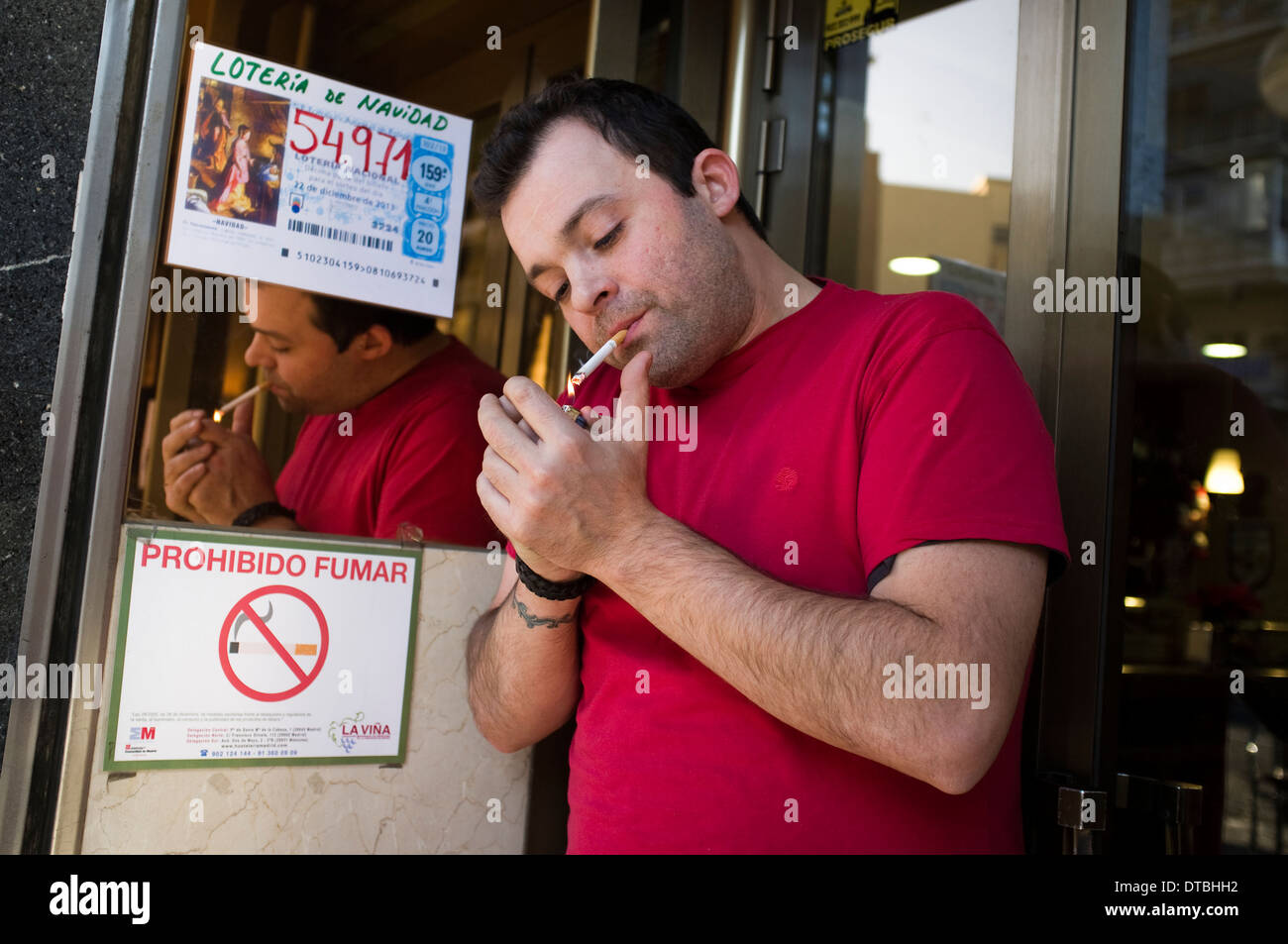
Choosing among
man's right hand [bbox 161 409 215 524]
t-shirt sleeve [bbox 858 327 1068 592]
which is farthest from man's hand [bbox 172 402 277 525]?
t-shirt sleeve [bbox 858 327 1068 592]

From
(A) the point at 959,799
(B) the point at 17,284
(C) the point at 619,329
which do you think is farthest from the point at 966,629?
(B) the point at 17,284

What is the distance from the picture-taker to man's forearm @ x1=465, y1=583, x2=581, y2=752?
1.77 metres

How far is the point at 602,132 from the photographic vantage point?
191 centimetres

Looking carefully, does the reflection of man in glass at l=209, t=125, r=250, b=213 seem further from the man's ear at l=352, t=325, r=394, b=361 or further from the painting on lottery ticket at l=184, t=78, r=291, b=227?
the man's ear at l=352, t=325, r=394, b=361

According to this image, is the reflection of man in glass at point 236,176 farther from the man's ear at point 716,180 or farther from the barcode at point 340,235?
the man's ear at point 716,180

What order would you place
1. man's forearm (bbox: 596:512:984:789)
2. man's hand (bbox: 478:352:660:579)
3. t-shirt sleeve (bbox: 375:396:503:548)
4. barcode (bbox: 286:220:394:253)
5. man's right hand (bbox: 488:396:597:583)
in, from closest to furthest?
man's forearm (bbox: 596:512:984:789) → man's hand (bbox: 478:352:660:579) → man's right hand (bbox: 488:396:597:583) → barcode (bbox: 286:220:394:253) → t-shirt sleeve (bbox: 375:396:503:548)

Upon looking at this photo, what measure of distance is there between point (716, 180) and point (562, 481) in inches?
30.8

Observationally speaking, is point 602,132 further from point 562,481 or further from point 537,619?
point 537,619

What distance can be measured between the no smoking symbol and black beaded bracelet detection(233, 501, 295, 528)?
4.7 inches

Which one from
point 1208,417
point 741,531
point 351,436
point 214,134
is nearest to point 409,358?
point 351,436

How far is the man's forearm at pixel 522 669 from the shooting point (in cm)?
177

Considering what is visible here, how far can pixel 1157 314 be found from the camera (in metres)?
1.85

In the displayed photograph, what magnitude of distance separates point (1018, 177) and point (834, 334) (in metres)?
0.58
